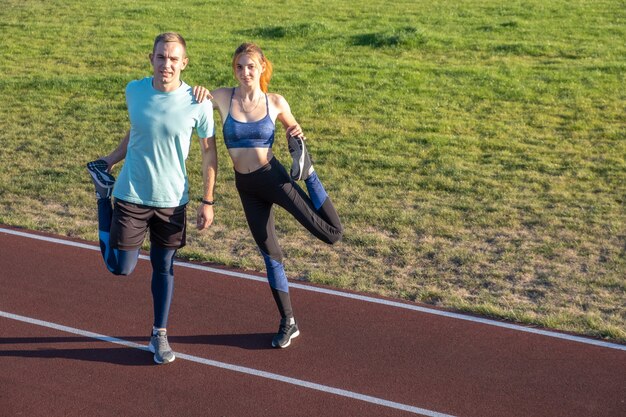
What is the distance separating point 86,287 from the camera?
8867 mm

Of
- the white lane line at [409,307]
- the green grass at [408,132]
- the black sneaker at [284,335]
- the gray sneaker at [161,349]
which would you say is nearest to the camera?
the gray sneaker at [161,349]

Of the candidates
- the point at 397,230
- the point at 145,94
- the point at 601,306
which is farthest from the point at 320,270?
the point at 145,94

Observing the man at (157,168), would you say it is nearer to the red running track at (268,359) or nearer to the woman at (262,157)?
the woman at (262,157)

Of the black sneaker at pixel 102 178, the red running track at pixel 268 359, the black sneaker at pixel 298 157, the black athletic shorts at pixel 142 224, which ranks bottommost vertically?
the red running track at pixel 268 359

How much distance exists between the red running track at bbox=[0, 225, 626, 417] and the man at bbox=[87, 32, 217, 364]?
0.85 m

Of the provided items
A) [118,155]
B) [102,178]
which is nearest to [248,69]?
[118,155]

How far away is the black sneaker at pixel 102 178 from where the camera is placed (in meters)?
6.93

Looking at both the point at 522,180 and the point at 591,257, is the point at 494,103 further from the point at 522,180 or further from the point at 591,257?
the point at 591,257

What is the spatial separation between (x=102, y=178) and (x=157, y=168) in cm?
45

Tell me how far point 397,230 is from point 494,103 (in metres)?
6.10

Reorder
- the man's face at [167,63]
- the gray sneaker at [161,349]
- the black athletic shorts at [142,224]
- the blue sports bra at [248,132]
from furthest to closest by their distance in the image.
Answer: the gray sneaker at [161,349] → the blue sports bra at [248,132] → the black athletic shorts at [142,224] → the man's face at [167,63]

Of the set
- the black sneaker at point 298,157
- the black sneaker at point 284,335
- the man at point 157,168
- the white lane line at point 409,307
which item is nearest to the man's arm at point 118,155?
the man at point 157,168

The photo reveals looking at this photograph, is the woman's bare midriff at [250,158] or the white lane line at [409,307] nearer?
the woman's bare midriff at [250,158]

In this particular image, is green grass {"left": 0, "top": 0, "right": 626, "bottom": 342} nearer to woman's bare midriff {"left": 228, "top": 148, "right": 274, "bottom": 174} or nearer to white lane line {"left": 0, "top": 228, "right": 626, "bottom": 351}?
white lane line {"left": 0, "top": 228, "right": 626, "bottom": 351}
